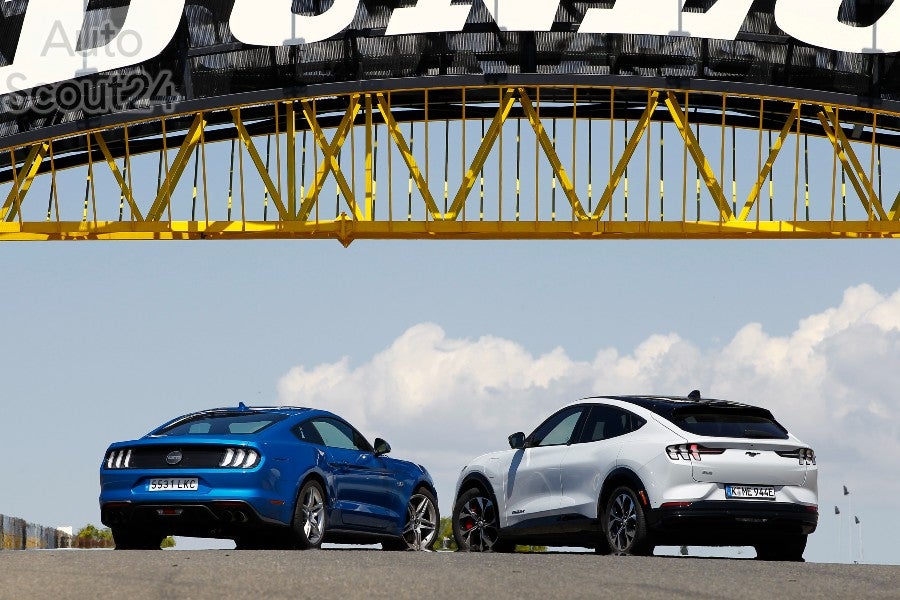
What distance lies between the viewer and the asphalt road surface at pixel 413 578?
391 inches

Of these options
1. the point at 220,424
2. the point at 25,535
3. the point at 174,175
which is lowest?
the point at 25,535

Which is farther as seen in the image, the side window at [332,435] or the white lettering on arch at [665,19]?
the white lettering on arch at [665,19]

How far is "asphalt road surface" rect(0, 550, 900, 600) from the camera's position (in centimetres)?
994

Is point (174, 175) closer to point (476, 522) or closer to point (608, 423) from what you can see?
point (476, 522)

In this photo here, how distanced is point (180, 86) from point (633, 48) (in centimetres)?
719

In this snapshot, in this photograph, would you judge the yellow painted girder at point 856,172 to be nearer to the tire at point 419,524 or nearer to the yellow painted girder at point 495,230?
the yellow painted girder at point 495,230

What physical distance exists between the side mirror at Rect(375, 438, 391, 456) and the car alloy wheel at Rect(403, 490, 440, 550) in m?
0.83

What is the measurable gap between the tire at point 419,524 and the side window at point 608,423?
2478 mm

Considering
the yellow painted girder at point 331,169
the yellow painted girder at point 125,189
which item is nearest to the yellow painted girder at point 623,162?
the yellow painted girder at point 331,169

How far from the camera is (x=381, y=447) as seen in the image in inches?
641

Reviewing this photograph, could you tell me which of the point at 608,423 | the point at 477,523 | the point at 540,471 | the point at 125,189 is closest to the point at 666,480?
the point at 608,423

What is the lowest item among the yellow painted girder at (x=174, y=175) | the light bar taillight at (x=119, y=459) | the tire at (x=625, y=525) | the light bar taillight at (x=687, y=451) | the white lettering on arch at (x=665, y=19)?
the tire at (x=625, y=525)

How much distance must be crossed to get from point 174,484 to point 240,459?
650mm

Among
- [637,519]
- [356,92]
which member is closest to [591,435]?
[637,519]
